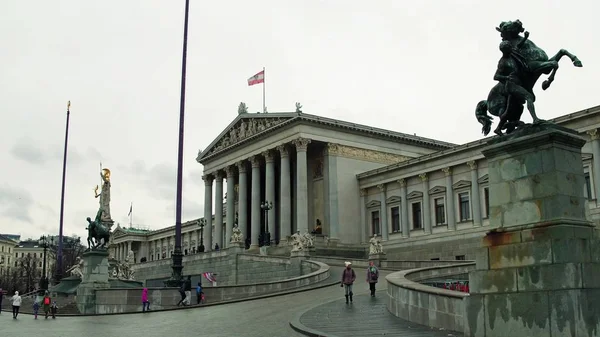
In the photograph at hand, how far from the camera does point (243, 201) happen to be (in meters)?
75.6

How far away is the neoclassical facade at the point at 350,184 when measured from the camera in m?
57.9

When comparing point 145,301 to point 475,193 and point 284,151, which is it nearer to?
point 475,193

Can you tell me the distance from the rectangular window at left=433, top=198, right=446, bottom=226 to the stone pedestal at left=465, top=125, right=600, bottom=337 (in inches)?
1906

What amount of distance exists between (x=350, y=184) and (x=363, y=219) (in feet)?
12.6

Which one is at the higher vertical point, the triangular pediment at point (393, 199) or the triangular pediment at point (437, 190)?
the triangular pediment at point (437, 190)

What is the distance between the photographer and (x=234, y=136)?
78000 millimetres

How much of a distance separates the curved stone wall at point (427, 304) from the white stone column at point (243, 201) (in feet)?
185

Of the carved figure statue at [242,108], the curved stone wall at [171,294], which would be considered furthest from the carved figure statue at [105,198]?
the carved figure statue at [242,108]

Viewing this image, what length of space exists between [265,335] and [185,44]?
2299 centimetres

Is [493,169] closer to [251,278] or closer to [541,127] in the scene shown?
[541,127]

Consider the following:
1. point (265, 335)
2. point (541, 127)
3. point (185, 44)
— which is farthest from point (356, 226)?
point (541, 127)

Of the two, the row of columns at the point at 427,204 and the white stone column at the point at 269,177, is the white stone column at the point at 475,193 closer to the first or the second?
the row of columns at the point at 427,204

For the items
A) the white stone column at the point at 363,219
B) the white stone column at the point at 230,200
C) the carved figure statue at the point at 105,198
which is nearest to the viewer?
the carved figure statue at the point at 105,198

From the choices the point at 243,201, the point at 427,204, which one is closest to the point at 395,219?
the point at 427,204
